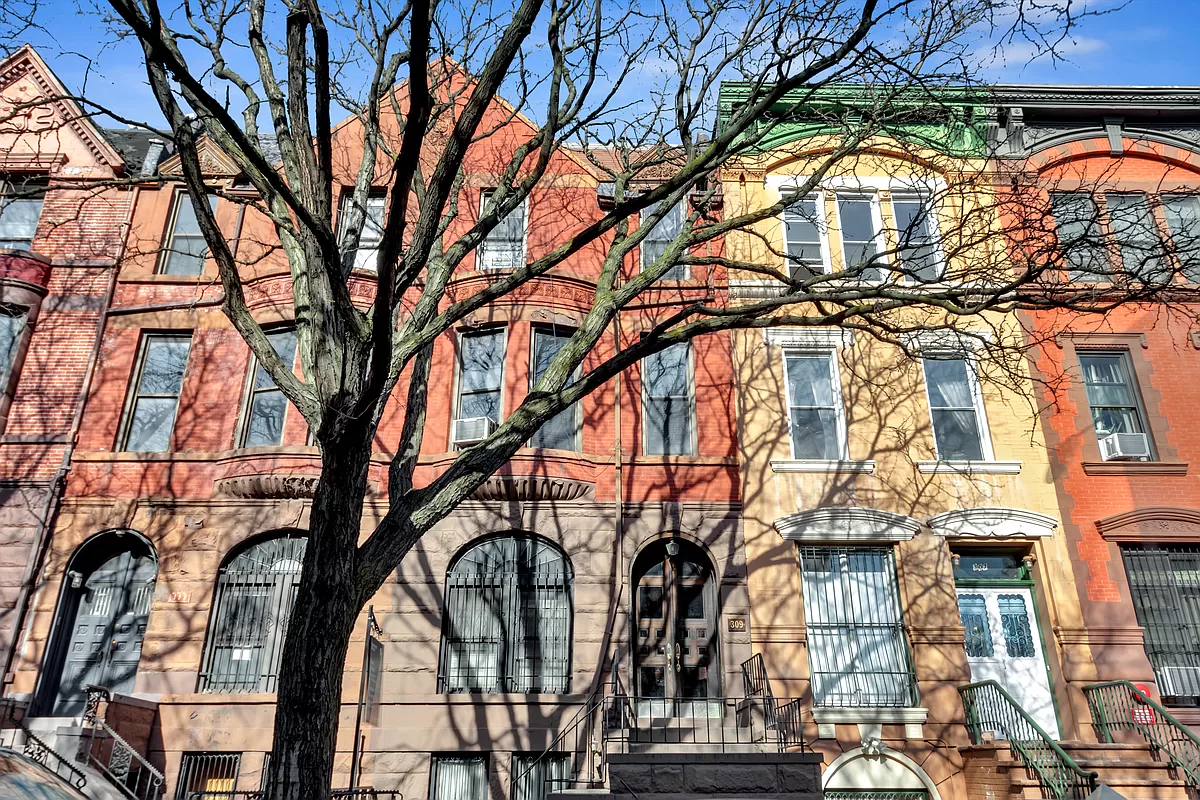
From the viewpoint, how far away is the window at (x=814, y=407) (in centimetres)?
1519

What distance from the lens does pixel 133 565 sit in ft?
48.6

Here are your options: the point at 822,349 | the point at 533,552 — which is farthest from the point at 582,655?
the point at 822,349

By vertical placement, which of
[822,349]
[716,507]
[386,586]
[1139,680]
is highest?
[822,349]

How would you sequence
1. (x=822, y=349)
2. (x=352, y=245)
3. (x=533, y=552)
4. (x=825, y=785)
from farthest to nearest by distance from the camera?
(x=822, y=349), (x=533, y=552), (x=825, y=785), (x=352, y=245)

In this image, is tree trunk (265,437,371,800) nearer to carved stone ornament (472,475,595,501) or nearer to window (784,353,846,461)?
carved stone ornament (472,475,595,501)

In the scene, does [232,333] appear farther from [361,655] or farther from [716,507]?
[716,507]

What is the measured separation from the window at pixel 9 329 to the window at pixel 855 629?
46.1ft

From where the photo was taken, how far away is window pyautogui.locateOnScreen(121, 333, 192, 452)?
15.6 m

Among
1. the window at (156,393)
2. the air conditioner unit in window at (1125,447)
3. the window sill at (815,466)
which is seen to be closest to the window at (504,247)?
the window at (156,393)

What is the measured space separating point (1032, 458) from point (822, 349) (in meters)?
3.84

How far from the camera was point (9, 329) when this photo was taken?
52.7ft

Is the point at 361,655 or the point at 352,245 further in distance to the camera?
the point at 361,655

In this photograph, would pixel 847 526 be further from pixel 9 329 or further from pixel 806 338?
pixel 9 329

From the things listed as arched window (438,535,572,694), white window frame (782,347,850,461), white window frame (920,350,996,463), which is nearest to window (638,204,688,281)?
white window frame (782,347,850,461)
